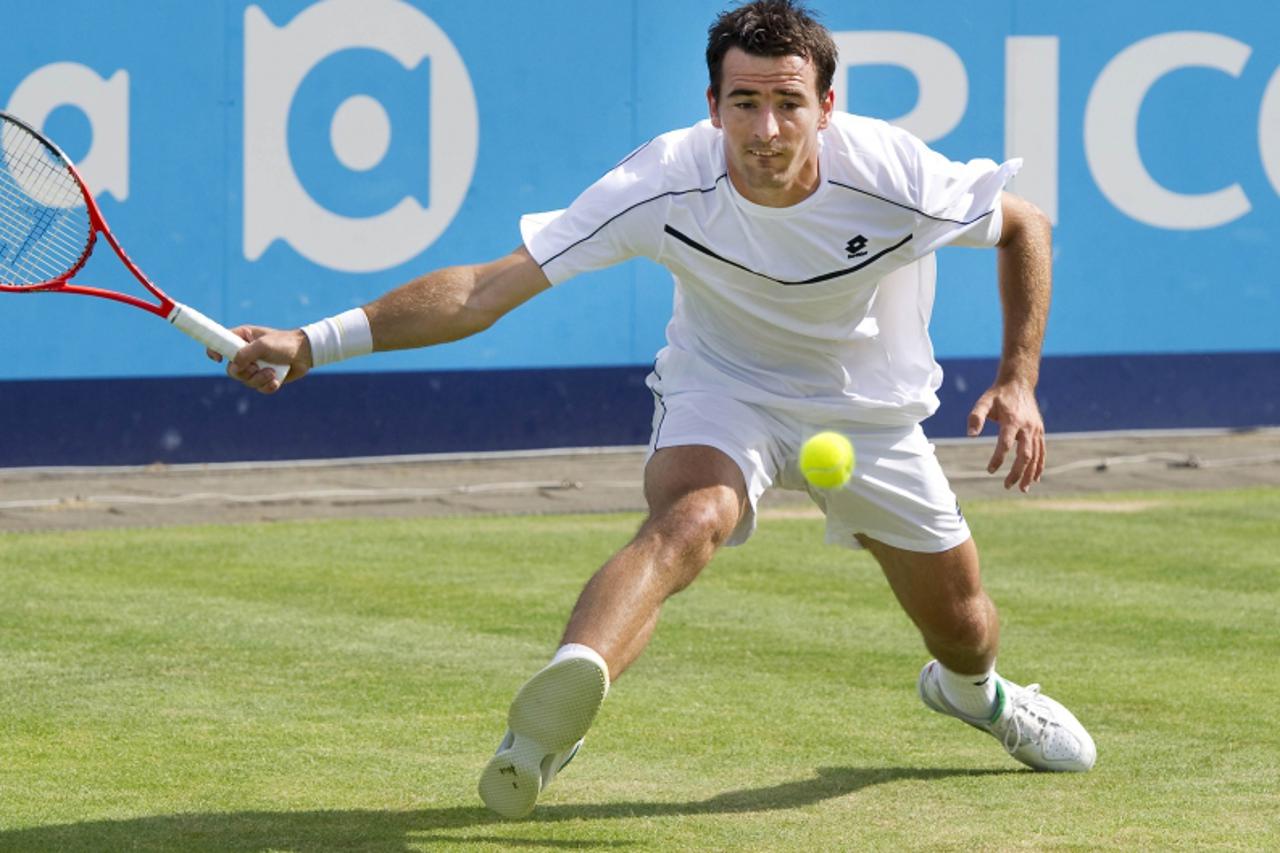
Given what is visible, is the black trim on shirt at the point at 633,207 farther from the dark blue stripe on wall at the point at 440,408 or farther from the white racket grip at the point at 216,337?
the dark blue stripe on wall at the point at 440,408

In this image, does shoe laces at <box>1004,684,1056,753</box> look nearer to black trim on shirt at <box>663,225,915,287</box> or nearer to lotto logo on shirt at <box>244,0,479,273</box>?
black trim on shirt at <box>663,225,915,287</box>

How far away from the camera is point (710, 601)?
319 inches

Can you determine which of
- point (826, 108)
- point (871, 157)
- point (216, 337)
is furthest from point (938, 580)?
point (216, 337)

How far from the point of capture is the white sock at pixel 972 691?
5406 mm

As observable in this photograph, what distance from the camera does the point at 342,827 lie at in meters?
4.76

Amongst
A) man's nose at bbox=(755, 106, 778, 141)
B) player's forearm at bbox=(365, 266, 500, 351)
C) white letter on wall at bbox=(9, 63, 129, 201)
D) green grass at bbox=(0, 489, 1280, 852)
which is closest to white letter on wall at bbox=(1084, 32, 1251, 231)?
green grass at bbox=(0, 489, 1280, 852)

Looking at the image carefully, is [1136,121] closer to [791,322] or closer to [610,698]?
[610,698]

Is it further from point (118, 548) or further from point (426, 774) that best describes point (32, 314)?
point (426, 774)

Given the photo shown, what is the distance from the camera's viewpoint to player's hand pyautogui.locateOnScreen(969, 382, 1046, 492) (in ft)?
15.7

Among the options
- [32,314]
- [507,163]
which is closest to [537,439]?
[507,163]

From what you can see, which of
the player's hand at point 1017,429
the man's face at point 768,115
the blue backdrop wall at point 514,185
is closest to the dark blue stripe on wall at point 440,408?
the blue backdrop wall at point 514,185

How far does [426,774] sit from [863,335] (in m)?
1.53

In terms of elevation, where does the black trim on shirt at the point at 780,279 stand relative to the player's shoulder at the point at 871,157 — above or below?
below

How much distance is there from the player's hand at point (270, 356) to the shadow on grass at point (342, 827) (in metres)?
0.97
